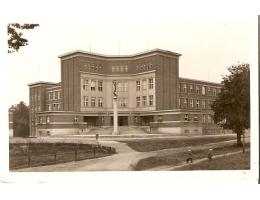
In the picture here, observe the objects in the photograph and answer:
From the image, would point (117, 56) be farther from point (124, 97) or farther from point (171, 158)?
point (171, 158)

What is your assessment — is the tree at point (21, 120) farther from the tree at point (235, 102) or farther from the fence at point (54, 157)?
the tree at point (235, 102)

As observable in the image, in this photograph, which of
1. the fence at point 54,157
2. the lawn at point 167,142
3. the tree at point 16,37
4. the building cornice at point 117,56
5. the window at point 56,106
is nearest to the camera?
the tree at point 16,37

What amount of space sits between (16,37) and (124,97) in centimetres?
272

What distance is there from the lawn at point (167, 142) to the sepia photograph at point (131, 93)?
0.02m

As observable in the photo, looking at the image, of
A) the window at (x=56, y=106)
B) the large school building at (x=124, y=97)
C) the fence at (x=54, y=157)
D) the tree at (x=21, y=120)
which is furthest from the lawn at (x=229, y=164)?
the tree at (x=21, y=120)

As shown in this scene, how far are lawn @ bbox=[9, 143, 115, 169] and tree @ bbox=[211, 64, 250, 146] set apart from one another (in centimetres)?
269

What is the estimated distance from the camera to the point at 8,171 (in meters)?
6.92

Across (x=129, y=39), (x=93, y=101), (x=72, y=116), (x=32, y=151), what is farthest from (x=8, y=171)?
(x=129, y=39)

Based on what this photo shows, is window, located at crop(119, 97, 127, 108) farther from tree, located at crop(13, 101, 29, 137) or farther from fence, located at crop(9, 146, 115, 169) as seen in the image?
tree, located at crop(13, 101, 29, 137)

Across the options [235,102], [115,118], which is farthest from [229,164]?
[115,118]

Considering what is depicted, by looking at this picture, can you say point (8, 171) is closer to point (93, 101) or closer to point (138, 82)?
point (93, 101)

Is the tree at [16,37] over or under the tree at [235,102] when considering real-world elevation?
over

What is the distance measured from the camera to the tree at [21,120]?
719 cm
